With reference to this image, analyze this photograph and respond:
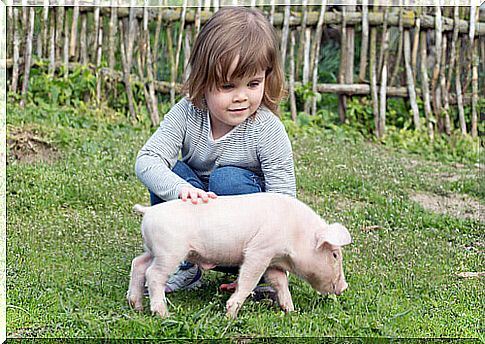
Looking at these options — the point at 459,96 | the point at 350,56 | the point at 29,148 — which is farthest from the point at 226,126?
the point at 459,96

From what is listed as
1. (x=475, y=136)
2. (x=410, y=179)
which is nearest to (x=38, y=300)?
(x=410, y=179)

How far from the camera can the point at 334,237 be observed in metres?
2.94

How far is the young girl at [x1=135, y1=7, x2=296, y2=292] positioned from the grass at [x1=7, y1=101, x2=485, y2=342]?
0.46m

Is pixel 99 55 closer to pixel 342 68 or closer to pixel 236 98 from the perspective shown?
pixel 342 68

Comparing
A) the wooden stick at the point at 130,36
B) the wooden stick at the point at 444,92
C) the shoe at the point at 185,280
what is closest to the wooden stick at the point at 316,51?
the wooden stick at the point at 444,92

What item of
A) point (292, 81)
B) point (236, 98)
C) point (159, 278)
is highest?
point (236, 98)

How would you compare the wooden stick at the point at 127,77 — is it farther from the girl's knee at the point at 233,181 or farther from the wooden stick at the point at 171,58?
the girl's knee at the point at 233,181

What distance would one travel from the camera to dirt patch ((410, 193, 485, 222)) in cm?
513

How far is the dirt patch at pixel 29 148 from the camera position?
5.80 metres

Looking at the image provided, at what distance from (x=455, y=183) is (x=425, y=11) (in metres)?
2.38

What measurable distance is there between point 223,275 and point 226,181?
568 mm

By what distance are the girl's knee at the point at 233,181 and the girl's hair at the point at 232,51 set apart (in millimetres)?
324

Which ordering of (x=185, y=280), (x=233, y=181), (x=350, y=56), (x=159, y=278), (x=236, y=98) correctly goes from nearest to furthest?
(x=159, y=278), (x=236, y=98), (x=233, y=181), (x=185, y=280), (x=350, y=56)

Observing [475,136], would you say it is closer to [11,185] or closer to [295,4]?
[295,4]
